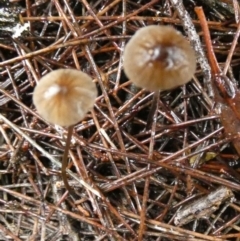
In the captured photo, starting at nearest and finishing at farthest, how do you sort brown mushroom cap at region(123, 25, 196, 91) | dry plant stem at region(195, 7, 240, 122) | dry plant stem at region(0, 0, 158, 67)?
brown mushroom cap at region(123, 25, 196, 91)
dry plant stem at region(195, 7, 240, 122)
dry plant stem at region(0, 0, 158, 67)

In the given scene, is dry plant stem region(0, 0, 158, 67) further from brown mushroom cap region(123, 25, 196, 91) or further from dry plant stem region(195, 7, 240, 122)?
brown mushroom cap region(123, 25, 196, 91)

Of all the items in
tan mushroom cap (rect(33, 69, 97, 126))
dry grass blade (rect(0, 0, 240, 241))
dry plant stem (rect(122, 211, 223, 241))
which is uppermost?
tan mushroom cap (rect(33, 69, 97, 126))

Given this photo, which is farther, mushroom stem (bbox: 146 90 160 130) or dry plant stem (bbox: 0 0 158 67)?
dry plant stem (bbox: 0 0 158 67)

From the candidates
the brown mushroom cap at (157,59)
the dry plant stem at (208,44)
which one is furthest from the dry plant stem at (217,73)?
the brown mushroom cap at (157,59)

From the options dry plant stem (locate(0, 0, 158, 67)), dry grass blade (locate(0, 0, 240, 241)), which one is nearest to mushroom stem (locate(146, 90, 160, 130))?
dry grass blade (locate(0, 0, 240, 241))

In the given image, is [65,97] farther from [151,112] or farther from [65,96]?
A: [151,112]

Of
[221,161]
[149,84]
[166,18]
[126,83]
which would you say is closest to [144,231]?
[221,161]

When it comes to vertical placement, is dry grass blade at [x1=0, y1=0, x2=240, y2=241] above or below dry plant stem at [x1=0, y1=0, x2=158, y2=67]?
below

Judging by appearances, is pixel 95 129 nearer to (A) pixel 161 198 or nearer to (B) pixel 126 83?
(B) pixel 126 83

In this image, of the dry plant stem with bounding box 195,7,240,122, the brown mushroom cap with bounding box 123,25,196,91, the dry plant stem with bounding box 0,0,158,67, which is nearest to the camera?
the brown mushroom cap with bounding box 123,25,196,91
